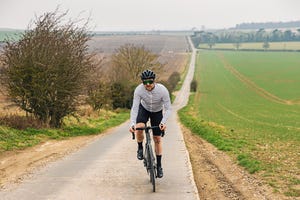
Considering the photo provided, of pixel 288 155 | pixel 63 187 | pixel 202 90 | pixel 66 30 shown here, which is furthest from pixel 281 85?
pixel 63 187

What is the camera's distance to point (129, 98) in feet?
175

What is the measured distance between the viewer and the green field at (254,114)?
10656mm

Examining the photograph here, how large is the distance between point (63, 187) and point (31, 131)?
30.9ft

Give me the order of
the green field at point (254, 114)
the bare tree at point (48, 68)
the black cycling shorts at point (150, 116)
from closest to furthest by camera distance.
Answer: the black cycling shorts at point (150, 116) < the green field at point (254, 114) < the bare tree at point (48, 68)

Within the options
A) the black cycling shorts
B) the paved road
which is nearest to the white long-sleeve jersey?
the black cycling shorts

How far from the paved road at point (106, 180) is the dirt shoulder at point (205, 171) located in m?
0.30

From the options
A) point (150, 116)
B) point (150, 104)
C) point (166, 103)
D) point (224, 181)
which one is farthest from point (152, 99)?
point (224, 181)

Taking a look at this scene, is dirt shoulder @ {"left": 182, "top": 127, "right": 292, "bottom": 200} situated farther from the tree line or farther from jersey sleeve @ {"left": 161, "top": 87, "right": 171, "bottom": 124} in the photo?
the tree line

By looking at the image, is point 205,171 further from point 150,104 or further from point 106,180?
point 150,104


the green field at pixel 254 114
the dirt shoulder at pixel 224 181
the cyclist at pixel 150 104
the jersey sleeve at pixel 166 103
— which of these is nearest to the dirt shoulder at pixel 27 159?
the cyclist at pixel 150 104

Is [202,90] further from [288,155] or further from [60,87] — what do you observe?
[288,155]

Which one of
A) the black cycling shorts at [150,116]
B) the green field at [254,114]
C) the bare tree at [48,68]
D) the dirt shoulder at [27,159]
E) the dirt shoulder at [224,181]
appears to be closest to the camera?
the dirt shoulder at [224,181]

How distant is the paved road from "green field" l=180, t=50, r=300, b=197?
1625 mm

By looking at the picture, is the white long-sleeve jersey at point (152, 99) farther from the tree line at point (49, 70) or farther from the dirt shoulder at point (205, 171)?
the tree line at point (49, 70)
